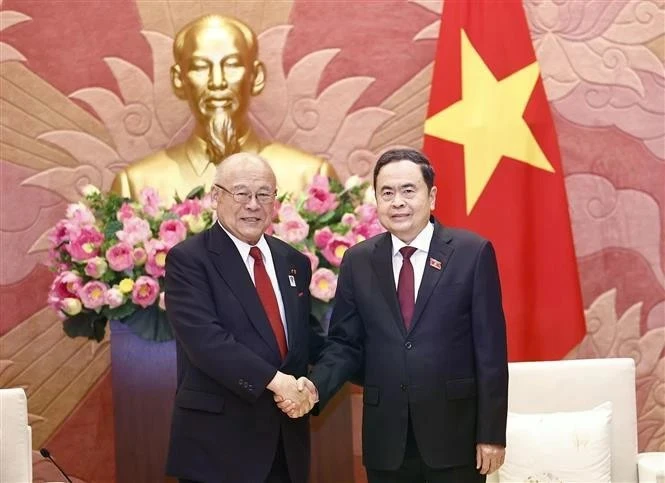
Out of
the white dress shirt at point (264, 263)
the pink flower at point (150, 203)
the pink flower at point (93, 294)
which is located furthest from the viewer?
the pink flower at point (150, 203)

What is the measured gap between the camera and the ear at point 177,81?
14.6 ft

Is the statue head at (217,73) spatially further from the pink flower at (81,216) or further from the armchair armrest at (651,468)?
the armchair armrest at (651,468)

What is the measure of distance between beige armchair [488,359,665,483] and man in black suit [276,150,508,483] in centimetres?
83

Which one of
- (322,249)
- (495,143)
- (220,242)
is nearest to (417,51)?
(495,143)

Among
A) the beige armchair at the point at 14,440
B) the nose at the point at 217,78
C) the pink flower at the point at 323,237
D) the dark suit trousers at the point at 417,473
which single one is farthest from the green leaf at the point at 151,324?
the nose at the point at 217,78

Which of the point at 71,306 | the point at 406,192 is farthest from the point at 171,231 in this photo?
the point at 406,192

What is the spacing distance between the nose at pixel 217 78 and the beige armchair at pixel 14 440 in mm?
1678

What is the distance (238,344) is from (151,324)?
90 centimetres

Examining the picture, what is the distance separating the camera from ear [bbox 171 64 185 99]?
4453 mm

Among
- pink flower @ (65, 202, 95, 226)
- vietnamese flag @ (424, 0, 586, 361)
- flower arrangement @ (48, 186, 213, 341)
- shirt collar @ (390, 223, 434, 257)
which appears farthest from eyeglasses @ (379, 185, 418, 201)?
vietnamese flag @ (424, 0, 586, 361)

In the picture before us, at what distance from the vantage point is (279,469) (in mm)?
2836

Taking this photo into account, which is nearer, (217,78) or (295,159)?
(217,78)

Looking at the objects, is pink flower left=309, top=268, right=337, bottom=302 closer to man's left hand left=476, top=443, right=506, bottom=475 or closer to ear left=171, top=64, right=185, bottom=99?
man's left hand left=476, top=443, right=506, bottom=475

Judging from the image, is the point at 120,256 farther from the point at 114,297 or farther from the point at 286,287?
the point at 286,287
